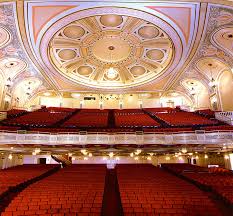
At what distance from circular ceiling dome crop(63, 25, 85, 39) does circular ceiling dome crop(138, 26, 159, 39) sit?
325cm

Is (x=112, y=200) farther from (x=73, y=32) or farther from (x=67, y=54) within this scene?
(x=67, y=54)

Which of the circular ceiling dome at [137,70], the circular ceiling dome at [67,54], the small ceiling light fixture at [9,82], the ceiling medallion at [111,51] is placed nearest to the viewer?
the ceiling medallion at [111,51]

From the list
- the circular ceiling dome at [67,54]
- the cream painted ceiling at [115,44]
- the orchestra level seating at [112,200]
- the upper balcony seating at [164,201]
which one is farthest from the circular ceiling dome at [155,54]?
the upper balcony seating at [164,201]

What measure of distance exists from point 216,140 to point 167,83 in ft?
24.4

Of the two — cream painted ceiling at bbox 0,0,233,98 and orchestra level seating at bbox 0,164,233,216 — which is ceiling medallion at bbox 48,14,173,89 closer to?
cream painted ceiling at bbox 0,0,233,98

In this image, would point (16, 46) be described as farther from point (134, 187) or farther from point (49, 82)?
point (134, 187)

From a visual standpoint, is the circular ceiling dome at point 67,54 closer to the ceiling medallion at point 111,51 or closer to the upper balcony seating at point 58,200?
the ceiling medallion at point 111,51

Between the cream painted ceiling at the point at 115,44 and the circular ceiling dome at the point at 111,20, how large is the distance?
5 centimetres

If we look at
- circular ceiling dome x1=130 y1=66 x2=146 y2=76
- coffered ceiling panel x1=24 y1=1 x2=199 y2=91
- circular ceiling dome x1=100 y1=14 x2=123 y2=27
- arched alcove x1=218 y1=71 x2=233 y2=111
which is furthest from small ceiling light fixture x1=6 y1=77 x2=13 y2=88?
arched alcove x1=218 y1=71 x2=233 y2=111

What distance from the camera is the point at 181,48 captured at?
11.0 metres

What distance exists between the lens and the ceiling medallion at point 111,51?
35.6 feet

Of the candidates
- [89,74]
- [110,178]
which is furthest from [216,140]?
[89,74]

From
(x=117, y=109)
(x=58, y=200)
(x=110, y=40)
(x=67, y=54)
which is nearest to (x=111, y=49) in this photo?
(x=110, y=40)

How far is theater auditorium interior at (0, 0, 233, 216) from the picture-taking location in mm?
4551
